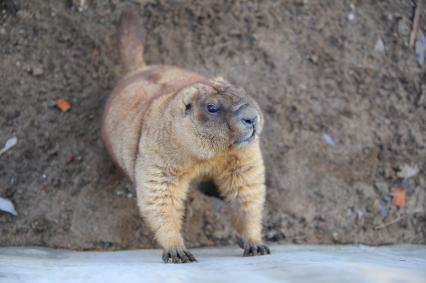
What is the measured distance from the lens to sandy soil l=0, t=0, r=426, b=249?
5.29 metres

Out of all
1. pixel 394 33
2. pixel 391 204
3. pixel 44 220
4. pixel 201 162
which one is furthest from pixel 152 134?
pixel 394 33

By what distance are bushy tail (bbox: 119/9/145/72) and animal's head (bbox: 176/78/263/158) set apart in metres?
1.71

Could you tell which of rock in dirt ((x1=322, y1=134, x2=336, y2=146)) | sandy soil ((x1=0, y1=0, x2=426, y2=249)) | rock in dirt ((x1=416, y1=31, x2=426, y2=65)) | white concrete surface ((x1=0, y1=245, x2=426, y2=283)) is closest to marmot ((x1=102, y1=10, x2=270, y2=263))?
white concrete surface ((x1=0, y1=245, x2=426, y2=283))

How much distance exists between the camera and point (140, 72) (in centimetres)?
535

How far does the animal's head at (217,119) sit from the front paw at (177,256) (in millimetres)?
687

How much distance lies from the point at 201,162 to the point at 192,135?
10.3 inches

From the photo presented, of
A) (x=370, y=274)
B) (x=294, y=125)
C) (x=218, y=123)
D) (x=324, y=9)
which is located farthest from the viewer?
(x=324, y=9)

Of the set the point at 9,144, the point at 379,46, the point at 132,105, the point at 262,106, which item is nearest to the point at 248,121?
the point at 132,105

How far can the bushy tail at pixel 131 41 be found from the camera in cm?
564

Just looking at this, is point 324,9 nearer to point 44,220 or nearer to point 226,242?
point 226,242

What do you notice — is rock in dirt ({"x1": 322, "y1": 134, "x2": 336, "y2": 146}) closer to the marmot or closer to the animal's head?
the marmot

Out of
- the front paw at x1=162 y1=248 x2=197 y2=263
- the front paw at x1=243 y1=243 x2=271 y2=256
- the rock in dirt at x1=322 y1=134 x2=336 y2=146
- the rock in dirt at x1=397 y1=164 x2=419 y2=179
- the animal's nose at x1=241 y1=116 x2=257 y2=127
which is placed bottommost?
the front paw at x1=162 y1=248 x2=197 y2=263

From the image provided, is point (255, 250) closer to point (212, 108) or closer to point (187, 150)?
point (187, 150)

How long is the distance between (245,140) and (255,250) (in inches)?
35.3
